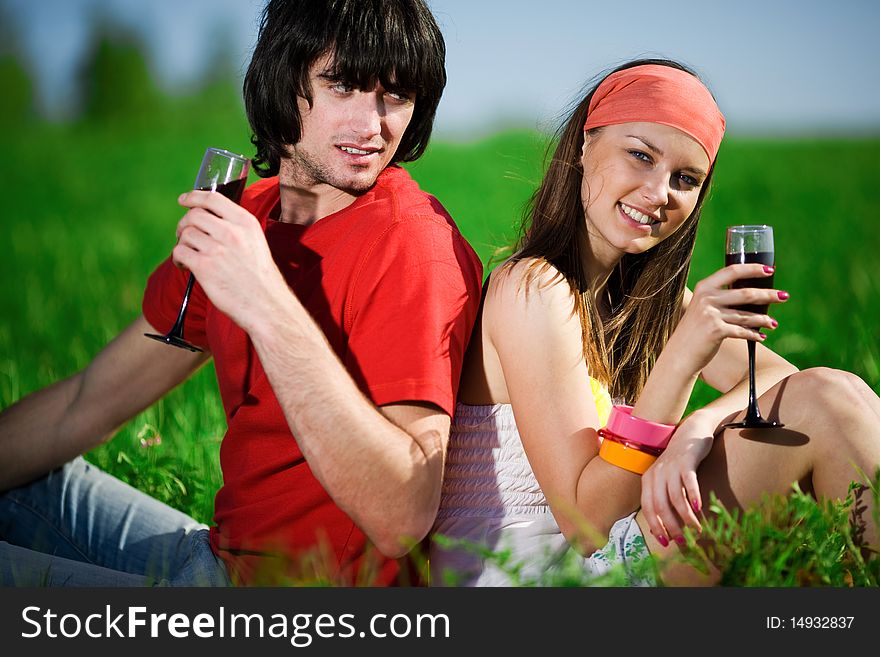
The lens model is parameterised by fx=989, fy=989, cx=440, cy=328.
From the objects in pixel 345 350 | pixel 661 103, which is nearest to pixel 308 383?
pixel 345 350

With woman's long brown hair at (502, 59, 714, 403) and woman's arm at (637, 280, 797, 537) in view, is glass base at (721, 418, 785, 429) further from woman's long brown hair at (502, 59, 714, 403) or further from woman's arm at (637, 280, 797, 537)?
woman's long brown hair at (502, 59, 714, 403)

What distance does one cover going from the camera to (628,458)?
212 centimetres

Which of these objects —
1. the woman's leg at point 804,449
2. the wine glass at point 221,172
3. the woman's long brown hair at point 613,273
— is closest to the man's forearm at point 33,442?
the wine glass at point 221,172

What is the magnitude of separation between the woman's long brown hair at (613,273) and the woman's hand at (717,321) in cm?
30

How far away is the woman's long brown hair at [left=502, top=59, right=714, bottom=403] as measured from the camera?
241cm

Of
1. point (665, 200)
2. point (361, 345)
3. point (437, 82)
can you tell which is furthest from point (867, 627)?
point (437, 82)

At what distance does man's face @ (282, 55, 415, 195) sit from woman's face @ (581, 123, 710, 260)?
50 cm

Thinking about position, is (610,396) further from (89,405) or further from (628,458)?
(89,405)

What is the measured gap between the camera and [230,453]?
231 centimetres

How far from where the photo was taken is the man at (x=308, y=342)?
1.98 meters

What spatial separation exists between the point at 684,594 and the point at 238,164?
139 centimetres

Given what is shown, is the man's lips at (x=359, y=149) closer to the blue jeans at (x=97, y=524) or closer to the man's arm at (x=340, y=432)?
the man's arm at (x=340, y=432)

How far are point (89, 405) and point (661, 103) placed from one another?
5.96 feet

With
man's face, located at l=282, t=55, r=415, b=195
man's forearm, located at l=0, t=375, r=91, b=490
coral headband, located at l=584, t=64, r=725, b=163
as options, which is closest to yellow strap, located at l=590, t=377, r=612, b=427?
coral headband, located at l=584, t=64, r=725, b=163
